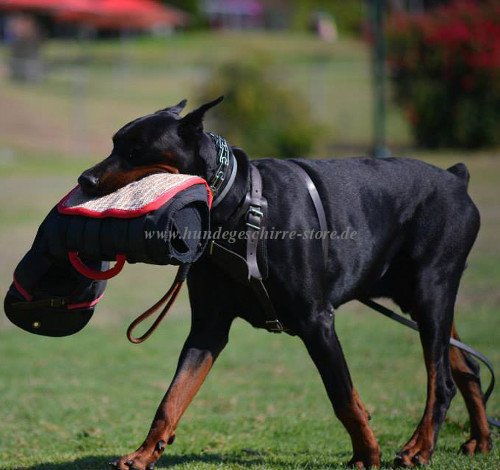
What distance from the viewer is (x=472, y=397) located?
590 centimetres

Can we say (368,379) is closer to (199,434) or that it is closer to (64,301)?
(199,434)

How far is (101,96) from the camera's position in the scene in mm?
37312

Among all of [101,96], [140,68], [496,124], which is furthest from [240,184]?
[140,68]

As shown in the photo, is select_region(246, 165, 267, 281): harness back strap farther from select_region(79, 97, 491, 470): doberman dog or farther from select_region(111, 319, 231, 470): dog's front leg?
select_region(111, 319, 231, 470): dog's front leg

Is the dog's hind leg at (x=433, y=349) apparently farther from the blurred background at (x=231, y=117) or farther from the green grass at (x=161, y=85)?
the green grass at (x=161, y=85)

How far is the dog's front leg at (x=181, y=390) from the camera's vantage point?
15.8 ft

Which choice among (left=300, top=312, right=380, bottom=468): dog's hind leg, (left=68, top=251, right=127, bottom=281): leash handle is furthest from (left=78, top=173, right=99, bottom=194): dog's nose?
(left=300, top=312, right=380, bottom=468): dog's hind leg

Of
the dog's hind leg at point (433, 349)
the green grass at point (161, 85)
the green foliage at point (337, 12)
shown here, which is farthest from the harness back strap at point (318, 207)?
the green foliage at point (337, 12)

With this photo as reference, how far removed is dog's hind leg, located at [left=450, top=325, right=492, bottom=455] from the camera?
5762 mm

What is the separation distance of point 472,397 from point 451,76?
22.2 m

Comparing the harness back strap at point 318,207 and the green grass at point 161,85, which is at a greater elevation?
the harness back strap at point 318,207

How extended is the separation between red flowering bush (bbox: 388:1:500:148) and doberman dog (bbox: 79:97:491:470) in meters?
21.5

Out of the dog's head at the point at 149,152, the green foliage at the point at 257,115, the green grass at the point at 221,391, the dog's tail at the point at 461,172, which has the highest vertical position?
the dog's head at the point at 149,152

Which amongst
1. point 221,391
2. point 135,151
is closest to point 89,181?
point 135,151
